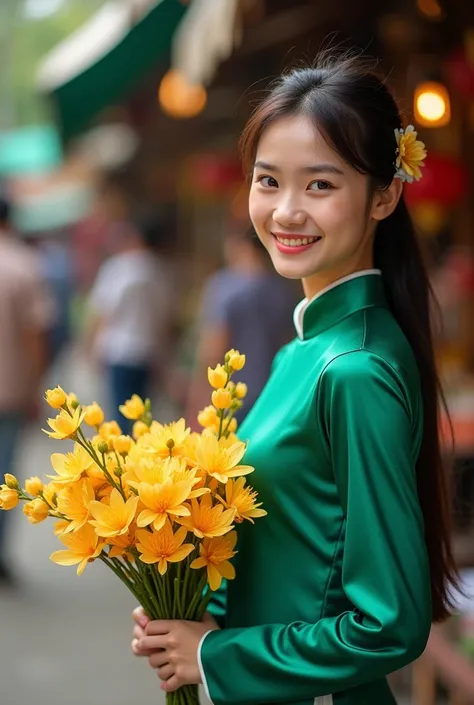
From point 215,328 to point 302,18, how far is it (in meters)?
1.84

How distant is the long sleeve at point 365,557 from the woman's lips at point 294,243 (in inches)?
8.7

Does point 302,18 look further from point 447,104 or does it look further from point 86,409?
point 86,409

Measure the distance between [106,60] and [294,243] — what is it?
5109mm

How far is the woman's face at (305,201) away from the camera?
1.78m

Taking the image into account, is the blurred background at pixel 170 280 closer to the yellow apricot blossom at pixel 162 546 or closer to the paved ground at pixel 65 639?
the paved ground at pixel 65 639

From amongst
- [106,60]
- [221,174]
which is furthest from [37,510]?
[221,174]

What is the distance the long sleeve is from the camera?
1631 mm

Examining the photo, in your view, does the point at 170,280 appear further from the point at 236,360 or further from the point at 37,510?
the point at 37,510

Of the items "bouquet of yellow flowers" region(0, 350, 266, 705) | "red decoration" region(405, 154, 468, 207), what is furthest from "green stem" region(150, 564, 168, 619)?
"red decoration" region(405, 154, 468, 207)

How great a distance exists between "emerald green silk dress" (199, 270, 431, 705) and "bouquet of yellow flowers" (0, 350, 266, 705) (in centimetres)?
7

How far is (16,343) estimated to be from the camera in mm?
5969

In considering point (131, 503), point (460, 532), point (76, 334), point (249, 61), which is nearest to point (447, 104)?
point (460, 532)

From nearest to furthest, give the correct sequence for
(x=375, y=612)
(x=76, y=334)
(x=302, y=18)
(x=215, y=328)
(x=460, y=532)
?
1. (x=375, y=612)
2. (x=460, y=532)
3. (x=302, y=18)
4. (x=215, y=328)
5. (x=76, y=334)

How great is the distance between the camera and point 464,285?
23.7 ft
